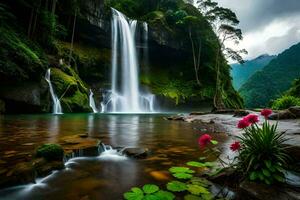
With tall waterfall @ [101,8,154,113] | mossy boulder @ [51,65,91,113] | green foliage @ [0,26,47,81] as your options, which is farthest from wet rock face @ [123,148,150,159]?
tall waterfall @ [101,8,154,113]

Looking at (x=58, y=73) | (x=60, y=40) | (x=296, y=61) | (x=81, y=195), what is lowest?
(x=81, y=195)

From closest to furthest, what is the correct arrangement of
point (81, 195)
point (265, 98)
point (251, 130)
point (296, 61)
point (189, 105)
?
point (81, 195) < point (251, 130) < point (189, 105) < point (265, 98) < point (296, 61)

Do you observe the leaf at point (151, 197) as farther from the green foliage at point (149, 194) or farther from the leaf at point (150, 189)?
the leaf at point (150, 189)

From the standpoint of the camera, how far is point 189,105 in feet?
124

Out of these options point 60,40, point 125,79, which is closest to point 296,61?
point 125,79

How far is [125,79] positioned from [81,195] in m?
32.4

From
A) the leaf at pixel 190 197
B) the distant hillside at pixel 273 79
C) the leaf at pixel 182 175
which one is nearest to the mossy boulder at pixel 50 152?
the leaf at pixel 182 175

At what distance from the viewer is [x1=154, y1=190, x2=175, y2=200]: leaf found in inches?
115

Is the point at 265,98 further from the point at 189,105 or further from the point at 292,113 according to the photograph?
the point at 292,113

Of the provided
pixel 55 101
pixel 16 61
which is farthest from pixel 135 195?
pixel 55 101

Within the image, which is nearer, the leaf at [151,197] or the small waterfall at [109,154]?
the leaf at [151,197]

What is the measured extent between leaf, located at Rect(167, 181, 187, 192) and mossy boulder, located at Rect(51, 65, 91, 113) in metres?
20.6

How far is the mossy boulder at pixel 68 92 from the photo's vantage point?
2243 centimetres

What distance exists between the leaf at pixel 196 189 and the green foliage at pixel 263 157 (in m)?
0.57
